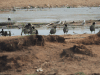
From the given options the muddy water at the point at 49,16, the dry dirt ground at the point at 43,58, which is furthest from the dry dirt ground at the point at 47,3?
the dry dirt ground at the point at 43,58

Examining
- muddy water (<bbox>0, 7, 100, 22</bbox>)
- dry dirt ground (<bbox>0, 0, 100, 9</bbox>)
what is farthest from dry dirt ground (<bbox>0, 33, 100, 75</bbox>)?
dry dirt ground (<bbox>0, 0, 100, 9</bbox>)

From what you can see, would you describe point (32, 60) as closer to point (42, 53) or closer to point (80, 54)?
point (42, 53)

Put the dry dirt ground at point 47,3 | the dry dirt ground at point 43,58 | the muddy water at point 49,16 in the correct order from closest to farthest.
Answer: the dry dirt ground at point 43,58 < the muddy water at point 49,16 < the dry dirt ground at point 47,3

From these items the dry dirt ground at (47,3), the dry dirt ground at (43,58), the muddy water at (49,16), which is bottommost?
the dry dirt ground at (43,58)

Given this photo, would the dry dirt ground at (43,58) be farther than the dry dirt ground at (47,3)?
No

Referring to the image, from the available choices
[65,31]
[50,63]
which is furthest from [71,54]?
[65,31]

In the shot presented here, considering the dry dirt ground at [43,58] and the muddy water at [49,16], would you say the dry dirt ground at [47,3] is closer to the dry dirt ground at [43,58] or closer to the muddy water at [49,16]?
the muddy water at [49,16]

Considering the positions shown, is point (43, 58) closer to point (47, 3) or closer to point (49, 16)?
point (49, 16)

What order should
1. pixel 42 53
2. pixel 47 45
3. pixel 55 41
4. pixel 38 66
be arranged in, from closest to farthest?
pixel 38 66
pixel 42 53
pixel 47 45
pixel 55 41
